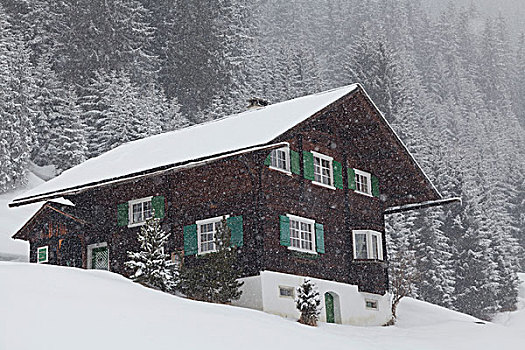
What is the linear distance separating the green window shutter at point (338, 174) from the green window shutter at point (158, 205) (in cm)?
604

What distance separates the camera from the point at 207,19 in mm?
66500

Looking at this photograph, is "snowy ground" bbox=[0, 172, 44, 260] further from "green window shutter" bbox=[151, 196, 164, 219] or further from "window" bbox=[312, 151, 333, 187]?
"window" bbox=[312, 151, 333, 187]

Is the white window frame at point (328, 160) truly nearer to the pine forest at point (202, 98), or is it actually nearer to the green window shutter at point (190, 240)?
the green window shutter at point (190, 240)

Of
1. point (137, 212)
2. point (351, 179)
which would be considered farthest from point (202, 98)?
point (137, 212)

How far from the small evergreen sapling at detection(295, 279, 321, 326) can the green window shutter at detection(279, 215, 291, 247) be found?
1.80 metres

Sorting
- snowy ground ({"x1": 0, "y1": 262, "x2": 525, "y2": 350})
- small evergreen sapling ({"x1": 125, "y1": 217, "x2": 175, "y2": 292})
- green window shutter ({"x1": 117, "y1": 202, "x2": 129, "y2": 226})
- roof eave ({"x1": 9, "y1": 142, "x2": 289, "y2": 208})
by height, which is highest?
roof eave ({"x1": 9, "y1": 142, "x2": 289, "y2": 208})

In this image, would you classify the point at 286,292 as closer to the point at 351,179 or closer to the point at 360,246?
the point at 360,246

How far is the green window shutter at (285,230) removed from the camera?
78.0 feet

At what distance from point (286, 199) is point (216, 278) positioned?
3.87 metres

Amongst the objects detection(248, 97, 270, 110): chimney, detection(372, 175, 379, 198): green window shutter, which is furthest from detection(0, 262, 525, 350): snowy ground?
detection(248, 97, 270, 110): chimney

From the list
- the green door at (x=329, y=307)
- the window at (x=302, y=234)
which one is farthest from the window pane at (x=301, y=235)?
the green door at (x=329, y=307)

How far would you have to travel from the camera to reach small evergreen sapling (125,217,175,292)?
2202 cm

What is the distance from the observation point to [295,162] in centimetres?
2520

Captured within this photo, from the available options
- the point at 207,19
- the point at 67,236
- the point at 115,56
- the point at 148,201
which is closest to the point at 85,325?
the point at 148,201
